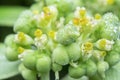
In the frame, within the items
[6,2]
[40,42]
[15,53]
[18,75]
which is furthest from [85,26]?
[6,2]

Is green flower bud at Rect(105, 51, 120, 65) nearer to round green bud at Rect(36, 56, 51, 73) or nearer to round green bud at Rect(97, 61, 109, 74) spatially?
round green bud at Rect(97, 61, 109, 74)

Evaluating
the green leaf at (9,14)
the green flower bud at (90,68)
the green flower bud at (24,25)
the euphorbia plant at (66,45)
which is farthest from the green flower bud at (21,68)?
the green leaf at (9,14)

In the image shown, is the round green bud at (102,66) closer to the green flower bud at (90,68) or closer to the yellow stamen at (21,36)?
the green flower bud at (90,68)

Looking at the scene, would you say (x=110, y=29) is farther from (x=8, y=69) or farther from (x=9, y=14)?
(x=9, y=14)

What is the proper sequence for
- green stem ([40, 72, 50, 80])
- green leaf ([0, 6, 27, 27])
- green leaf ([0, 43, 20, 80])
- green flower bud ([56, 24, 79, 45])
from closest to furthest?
green flower bud ([56, 24, 79, 45]) → green stem ([40, 72, 50, 80]) → green leaf ([0, 43, 20, 80]) → green leaf ([0, 6, 27, 27])

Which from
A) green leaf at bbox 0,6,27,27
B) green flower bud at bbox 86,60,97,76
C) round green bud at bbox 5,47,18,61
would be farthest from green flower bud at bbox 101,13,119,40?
green leaf at bbox 0,6,27,27

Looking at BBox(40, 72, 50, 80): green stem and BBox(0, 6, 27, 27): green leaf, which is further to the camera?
BBox(0, 6, 27, 27): green leaf
